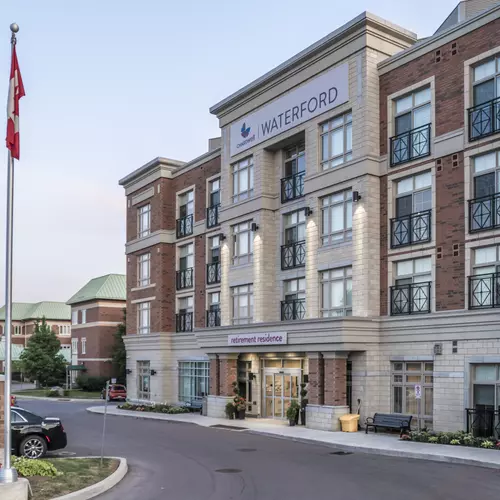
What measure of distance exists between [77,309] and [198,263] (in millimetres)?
34177

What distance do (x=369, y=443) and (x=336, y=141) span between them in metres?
12.7

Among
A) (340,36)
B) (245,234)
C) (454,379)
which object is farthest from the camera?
(245,234)

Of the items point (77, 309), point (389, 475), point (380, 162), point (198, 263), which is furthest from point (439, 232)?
point (77, 309)

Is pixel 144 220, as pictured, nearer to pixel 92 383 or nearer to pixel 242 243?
pixel 242 243

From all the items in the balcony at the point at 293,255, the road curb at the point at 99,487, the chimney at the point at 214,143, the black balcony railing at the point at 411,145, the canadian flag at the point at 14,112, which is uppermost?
the chimney at the point at 214,143

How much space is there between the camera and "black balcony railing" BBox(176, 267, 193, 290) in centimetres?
4200

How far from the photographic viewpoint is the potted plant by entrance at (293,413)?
98.4ft

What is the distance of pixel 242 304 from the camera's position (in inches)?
1393

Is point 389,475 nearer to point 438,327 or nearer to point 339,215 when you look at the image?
point 438,327

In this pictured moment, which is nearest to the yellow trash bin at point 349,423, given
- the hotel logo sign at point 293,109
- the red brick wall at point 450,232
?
the red brick wall at point 450,232

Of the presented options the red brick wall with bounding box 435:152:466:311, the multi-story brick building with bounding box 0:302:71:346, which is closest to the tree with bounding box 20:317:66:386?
the multi-story brick building with bounding box 0:302:71:346

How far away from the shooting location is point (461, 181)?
25141mm

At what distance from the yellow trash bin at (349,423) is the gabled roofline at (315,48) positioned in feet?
49.5

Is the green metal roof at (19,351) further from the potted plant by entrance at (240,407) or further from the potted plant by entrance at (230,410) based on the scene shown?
the potted plant by entrance at (240,407)
